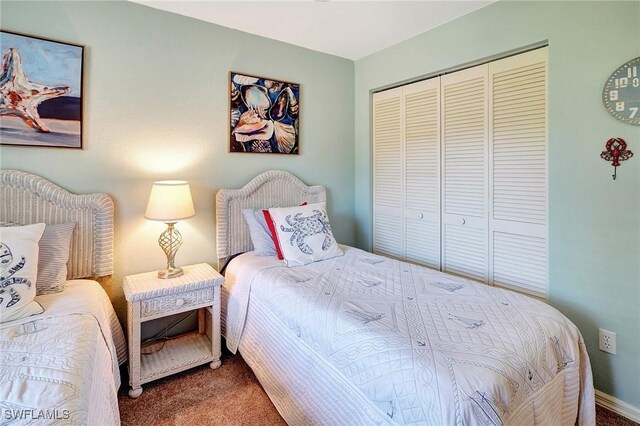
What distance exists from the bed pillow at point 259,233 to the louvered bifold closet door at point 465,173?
4.50ft

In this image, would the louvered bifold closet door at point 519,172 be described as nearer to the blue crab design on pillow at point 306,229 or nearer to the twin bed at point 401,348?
the twin bed at point 401,348

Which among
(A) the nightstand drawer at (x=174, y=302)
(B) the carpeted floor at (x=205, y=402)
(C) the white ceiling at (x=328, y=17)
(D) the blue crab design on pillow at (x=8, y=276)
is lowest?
(B) the carpeted floor at (x=205, y=402)

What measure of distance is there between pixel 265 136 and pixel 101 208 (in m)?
1.30

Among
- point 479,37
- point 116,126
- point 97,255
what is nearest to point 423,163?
point 479,37

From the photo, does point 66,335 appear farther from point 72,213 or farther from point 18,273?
point 72,213

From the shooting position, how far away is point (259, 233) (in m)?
2.47

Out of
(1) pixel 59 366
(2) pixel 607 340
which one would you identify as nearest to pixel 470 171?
(2) pixel 607 340

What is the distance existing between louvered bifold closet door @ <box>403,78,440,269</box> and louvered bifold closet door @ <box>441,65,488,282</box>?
72mm

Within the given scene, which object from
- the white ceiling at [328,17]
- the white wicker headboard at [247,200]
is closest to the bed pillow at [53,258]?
the white wicker headboard at [247,200]

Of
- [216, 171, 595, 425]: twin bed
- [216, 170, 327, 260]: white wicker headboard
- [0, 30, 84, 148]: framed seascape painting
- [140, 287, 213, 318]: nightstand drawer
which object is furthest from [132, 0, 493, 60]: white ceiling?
[140, 287, 213, 318]: nightstand drawer

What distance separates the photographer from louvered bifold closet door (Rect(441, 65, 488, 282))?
2.32m

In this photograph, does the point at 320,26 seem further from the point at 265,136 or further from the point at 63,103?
the point at 63,103

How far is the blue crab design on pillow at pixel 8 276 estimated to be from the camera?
1427mm

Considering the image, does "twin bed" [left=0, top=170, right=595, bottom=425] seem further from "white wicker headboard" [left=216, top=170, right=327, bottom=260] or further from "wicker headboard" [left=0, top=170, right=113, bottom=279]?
"white wicker headboard" [left=216, top=170, right=327, bottom=260]
